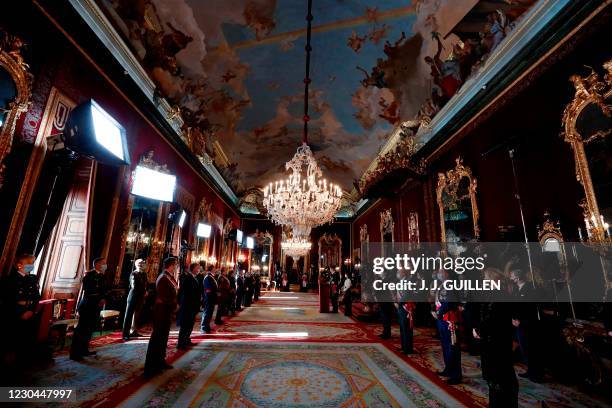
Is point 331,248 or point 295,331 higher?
point 331,248

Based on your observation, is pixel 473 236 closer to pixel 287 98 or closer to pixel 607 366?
pixel 607 366

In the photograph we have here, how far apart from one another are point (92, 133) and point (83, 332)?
9.89ft

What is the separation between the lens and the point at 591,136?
357 cm

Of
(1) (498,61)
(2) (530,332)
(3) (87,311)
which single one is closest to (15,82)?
(3) (87,311)

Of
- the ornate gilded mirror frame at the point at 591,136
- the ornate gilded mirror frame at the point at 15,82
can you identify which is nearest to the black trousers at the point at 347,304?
the ornate gilded mirror frame at the point at 591,136

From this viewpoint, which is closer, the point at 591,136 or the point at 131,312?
the point at 591,136

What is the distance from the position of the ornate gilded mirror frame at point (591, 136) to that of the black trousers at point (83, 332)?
7060 mm

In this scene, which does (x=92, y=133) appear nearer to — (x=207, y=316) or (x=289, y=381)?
(x=207, y=316)

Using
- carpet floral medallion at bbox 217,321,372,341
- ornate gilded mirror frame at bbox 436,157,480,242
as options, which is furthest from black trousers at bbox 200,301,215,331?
ornate gilded mirror frame at bbox 436,157,480,242

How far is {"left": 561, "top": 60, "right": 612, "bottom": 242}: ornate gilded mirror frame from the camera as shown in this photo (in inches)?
134

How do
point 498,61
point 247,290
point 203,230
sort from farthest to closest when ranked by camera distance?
point 203,230 → point 247,290 → point 498,61

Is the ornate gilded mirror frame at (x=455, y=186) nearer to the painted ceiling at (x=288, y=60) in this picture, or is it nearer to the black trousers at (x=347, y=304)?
the painted ceiling at (x=288, y=60)

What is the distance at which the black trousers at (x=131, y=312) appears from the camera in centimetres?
494

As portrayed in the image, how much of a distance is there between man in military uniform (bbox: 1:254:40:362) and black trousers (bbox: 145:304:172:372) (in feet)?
4.50
